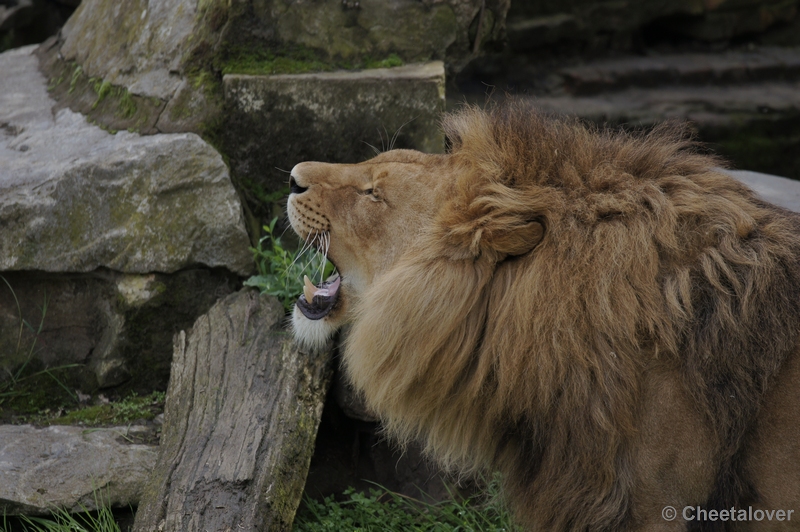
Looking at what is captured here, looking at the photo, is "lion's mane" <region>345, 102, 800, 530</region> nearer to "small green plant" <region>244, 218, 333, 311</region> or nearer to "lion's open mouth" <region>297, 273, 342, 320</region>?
"lion's open mouth" <region>297, 273, 342, 320</region>

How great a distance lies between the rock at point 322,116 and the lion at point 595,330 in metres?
1.16

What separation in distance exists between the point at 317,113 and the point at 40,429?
5.33 ft

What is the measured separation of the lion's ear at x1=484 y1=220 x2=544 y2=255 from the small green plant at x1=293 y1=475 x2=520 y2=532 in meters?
1.13

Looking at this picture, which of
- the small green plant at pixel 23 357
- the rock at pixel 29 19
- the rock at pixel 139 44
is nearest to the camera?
the small green plant at pixel 23 357

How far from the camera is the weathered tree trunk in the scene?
7.68 ft

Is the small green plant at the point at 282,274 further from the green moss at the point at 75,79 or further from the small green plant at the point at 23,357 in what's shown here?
the green moss at the point at 75,79

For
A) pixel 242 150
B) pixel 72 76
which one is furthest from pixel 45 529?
pixel 72 76

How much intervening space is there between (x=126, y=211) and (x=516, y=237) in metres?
1.75

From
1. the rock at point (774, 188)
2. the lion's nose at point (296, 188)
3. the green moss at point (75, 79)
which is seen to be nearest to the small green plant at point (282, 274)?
the lion's nose at point (296, 188)

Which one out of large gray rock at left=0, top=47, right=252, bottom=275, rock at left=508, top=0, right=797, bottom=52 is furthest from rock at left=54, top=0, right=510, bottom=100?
rock at left=508, top=0, right=797, bottom=52

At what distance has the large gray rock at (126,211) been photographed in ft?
10.1

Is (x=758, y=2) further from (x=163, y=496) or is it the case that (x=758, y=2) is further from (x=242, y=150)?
(x=163, y=496)

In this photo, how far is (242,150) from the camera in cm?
338

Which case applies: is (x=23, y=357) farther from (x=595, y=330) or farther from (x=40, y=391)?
(x=595, y=330)
